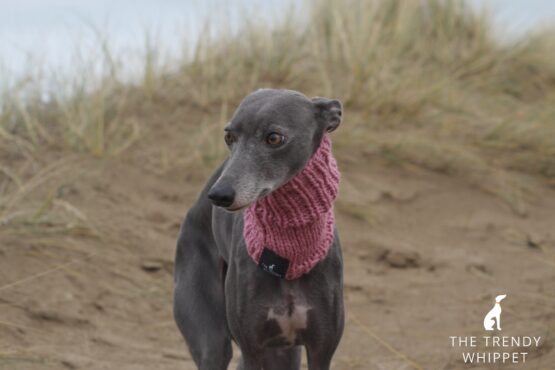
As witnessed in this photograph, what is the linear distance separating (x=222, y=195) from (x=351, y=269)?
15.0 ft

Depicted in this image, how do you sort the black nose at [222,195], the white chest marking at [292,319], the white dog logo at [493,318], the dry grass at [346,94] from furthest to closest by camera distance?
the dry grass at [346,94], the white dog logo at [493,318], the white chest marking at [292,319], the black nose at [222,195]

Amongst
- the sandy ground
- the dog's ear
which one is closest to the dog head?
the dog's ear

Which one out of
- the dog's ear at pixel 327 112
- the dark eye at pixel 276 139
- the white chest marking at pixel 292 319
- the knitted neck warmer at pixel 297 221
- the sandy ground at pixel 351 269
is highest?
the dog's ear at pixel 327 112

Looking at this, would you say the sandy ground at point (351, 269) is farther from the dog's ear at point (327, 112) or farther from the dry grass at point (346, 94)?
the dog's ear at point (327, 112)

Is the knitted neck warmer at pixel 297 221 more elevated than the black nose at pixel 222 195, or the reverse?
the black nose at pixel 222 195

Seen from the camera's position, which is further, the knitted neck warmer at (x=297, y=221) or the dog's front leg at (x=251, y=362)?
the dog's front leg at (x=251, y=362)

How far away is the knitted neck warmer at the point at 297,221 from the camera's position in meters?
3.74

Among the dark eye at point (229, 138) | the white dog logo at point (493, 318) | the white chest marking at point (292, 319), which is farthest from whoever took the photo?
the white dog logo at point (493, 318)

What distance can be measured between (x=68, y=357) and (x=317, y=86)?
4.14 metres

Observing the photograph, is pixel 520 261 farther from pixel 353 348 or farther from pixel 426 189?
pixel 353 348

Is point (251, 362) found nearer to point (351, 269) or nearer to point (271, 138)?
point (271, 138)

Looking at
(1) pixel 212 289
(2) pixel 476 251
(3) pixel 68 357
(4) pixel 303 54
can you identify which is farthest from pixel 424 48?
(1) pixel 212 289

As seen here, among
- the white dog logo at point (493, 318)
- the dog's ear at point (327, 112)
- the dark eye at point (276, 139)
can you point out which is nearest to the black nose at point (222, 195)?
the dark eye at point (276, 139)

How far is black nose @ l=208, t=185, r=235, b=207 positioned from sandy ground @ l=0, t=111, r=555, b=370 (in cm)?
229
